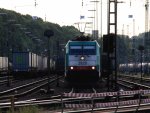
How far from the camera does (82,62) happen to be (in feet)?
125

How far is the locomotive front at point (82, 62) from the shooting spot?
3766cm

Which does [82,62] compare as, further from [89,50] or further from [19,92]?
[19,92]

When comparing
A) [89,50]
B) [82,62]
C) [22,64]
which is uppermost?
[89,50]

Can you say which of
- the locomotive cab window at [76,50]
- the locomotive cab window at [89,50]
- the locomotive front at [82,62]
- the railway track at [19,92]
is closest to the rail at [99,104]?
the railway track at [19,92]

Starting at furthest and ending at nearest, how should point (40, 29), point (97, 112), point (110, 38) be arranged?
point (40, 29)
point (110, 38)
point (97, 112)

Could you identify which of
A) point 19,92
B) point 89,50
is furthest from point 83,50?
point 19,92

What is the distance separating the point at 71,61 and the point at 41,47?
11819 centimetres

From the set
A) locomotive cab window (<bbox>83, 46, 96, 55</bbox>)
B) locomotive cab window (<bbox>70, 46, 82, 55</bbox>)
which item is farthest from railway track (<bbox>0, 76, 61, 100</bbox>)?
locomotive cab window (<bbox>83, 46, 96, 55</bbox>)

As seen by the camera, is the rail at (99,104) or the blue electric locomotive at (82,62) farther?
the blue electric locomotive at (82,62)

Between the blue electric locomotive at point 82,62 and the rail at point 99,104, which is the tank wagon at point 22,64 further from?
the rail at point 99,104

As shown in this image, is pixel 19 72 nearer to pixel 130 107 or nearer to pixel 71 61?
pixel 71 61

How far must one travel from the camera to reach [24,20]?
548ft

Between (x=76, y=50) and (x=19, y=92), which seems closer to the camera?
(x=19, y=92)

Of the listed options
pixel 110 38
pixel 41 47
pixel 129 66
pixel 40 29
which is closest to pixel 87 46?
pixel 110 38
